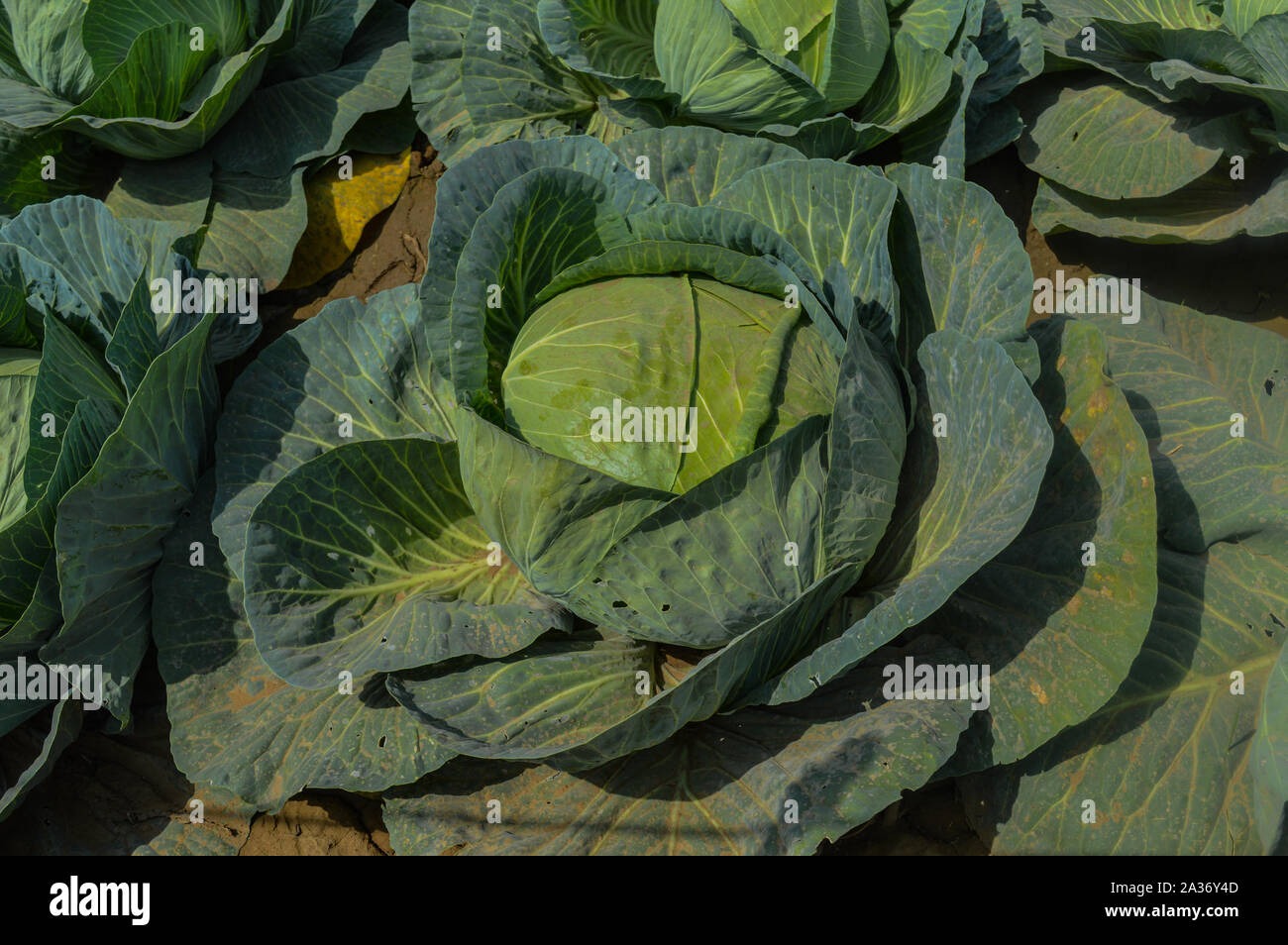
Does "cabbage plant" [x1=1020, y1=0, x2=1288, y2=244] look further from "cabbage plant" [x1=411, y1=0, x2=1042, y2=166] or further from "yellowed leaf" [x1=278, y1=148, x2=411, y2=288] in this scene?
"yellowed leaf" [x1=278, y1=148, x2=411, y2=288]

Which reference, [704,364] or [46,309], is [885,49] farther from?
[46,309]

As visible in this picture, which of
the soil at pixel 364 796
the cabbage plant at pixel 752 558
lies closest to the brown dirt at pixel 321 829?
the soil at pixel 364 796

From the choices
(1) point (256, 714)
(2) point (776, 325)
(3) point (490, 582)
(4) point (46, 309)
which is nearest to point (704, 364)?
(2) point (776, 325)

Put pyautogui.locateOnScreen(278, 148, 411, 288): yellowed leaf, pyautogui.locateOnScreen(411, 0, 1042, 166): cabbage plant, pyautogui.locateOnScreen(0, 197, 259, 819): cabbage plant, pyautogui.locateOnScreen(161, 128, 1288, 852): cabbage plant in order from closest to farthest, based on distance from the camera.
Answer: pyautogui.locateOnScreen(161, 128, 1288, 852): cabbage plant < pyautogui.locateOnScreen(0, 197, 259, 819): cabbage plant < pyautogui.locateOnScreen(411, 0, 1042, 166): cabbage plant < pyautogui.locateOnScreen(278, 148, 411, 288): yellowed leaf

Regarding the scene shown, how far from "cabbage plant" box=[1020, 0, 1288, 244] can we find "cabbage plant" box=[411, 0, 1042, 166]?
0.73ft

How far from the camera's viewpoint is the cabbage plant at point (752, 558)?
264 cm

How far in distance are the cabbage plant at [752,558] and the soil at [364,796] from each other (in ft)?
0.95

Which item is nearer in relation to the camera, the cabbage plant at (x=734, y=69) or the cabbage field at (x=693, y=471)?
the cabbage field at (x=693, y=471)

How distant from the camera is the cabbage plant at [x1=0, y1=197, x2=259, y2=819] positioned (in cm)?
319

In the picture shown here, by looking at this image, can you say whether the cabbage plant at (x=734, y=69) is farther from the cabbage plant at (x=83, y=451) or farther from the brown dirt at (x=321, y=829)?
the brown dirt at (x=321, y=829)

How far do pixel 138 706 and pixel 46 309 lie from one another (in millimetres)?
1270

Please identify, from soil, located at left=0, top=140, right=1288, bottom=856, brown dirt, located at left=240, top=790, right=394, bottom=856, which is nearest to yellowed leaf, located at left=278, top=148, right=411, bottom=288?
soil, located at left=0, top=140, right=1288, bottom=856

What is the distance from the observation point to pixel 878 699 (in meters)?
2.88

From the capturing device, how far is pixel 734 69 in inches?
150
